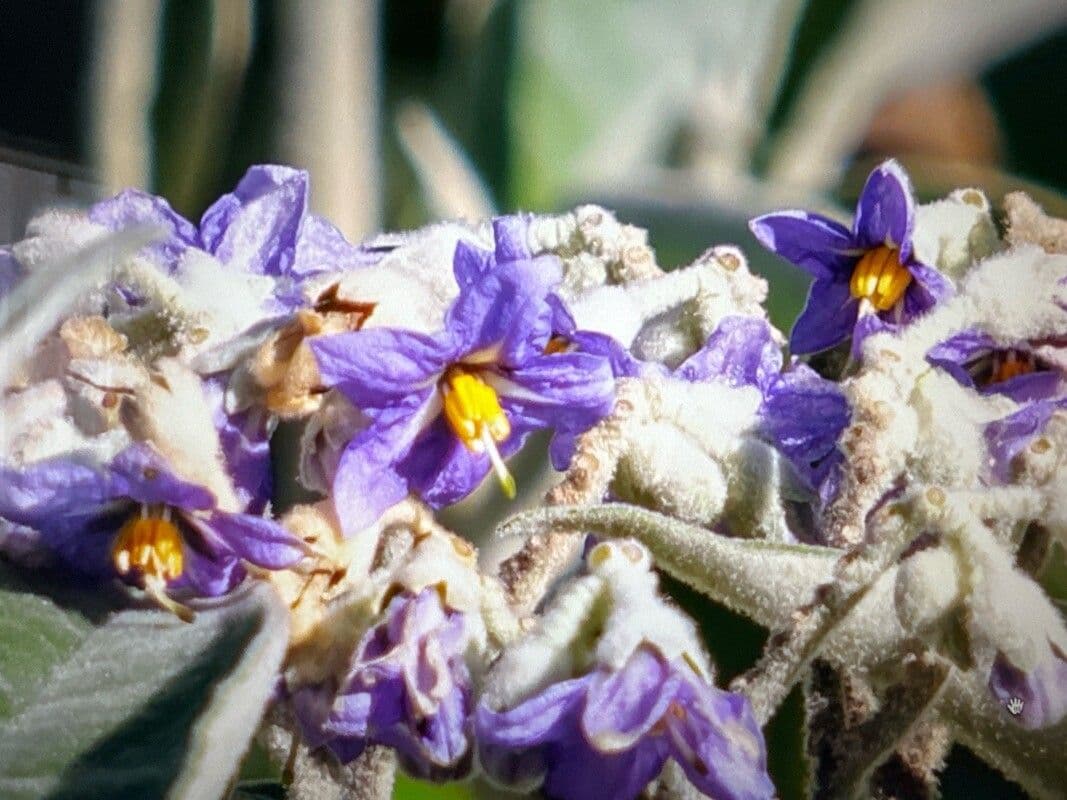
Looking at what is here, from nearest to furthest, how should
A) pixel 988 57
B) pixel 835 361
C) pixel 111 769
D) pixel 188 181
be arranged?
pixel 111 769 < pixel 835 361 < pixel 988 57 < pixel 188 181

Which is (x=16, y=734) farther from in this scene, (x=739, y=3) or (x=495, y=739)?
(x=739, y=3)

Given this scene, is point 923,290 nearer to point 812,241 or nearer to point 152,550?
point 812,241

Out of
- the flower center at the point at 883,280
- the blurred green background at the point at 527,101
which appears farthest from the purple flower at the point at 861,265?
the blurred green background at the point at 527,101

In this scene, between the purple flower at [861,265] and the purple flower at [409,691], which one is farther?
the purple flower at [861,265]

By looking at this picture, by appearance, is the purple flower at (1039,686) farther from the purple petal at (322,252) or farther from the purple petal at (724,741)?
the purple petal at (322,252)

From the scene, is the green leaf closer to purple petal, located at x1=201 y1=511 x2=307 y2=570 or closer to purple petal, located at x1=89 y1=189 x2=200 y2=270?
purple petal, located at x1=201 y1=511 x2=307 y2=570

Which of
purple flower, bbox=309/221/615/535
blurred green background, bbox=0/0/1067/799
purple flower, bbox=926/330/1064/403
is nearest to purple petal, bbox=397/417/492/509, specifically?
purple flower, bbox=309/221/615/535

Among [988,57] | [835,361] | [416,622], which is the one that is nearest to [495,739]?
[416,622]
